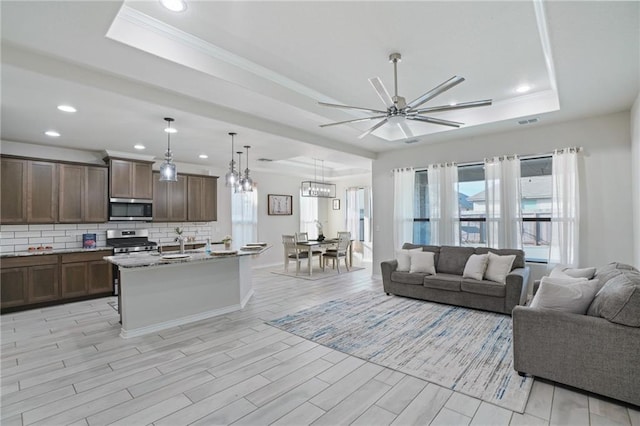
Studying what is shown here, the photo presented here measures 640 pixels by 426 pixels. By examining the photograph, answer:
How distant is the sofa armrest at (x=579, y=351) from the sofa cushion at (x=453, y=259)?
2468mm

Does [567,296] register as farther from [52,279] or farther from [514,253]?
[52,279]

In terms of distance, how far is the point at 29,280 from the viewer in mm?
4734

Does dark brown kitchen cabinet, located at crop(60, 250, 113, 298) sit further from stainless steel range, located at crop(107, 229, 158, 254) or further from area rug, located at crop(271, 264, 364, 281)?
area rug, located at crop(271, 264, 364, 281)

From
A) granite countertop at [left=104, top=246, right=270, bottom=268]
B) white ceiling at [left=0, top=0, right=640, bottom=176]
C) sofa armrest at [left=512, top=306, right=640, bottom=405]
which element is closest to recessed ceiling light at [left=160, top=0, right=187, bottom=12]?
white ceiling at [left=0, top=0, right=640, bottom=176]

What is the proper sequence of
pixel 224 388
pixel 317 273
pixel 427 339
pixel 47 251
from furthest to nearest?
1. pixel 317 273
2. pixel 47 251
3. pixel 427 339
4. pixel 224 388

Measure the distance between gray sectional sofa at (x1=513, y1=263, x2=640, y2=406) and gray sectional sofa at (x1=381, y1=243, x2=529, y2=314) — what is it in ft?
5.03

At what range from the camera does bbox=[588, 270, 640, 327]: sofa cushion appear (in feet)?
7.22

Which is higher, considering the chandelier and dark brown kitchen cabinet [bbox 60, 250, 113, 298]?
the chandelier

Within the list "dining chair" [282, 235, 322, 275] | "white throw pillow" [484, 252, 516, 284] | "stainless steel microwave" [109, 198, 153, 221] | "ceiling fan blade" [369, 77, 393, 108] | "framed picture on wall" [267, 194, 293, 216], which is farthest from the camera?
"framed picture on wall" [267, 194, 293, 216]

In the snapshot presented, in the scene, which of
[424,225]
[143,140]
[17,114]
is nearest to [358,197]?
[424,225]

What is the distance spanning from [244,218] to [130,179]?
289cm

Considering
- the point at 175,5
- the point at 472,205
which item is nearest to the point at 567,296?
the point at 472,205

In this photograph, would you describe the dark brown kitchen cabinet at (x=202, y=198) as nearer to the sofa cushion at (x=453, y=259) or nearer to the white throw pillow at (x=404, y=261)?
the white throw pillow at (x=404, y=261)

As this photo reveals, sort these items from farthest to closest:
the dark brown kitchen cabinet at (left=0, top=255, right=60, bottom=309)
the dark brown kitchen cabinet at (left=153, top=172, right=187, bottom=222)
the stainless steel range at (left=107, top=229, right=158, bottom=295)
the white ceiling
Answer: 1. the dark brown kitchen cabinet at (left=153, top=172, right=187, bottom=222)
2. the stainless steel range at (left=107, top=229, right=158, bottom=295)
3. the dark brown kitchen cabinet at (left=0, top=255, right=60, bottom=309)
4. the white ceiling
